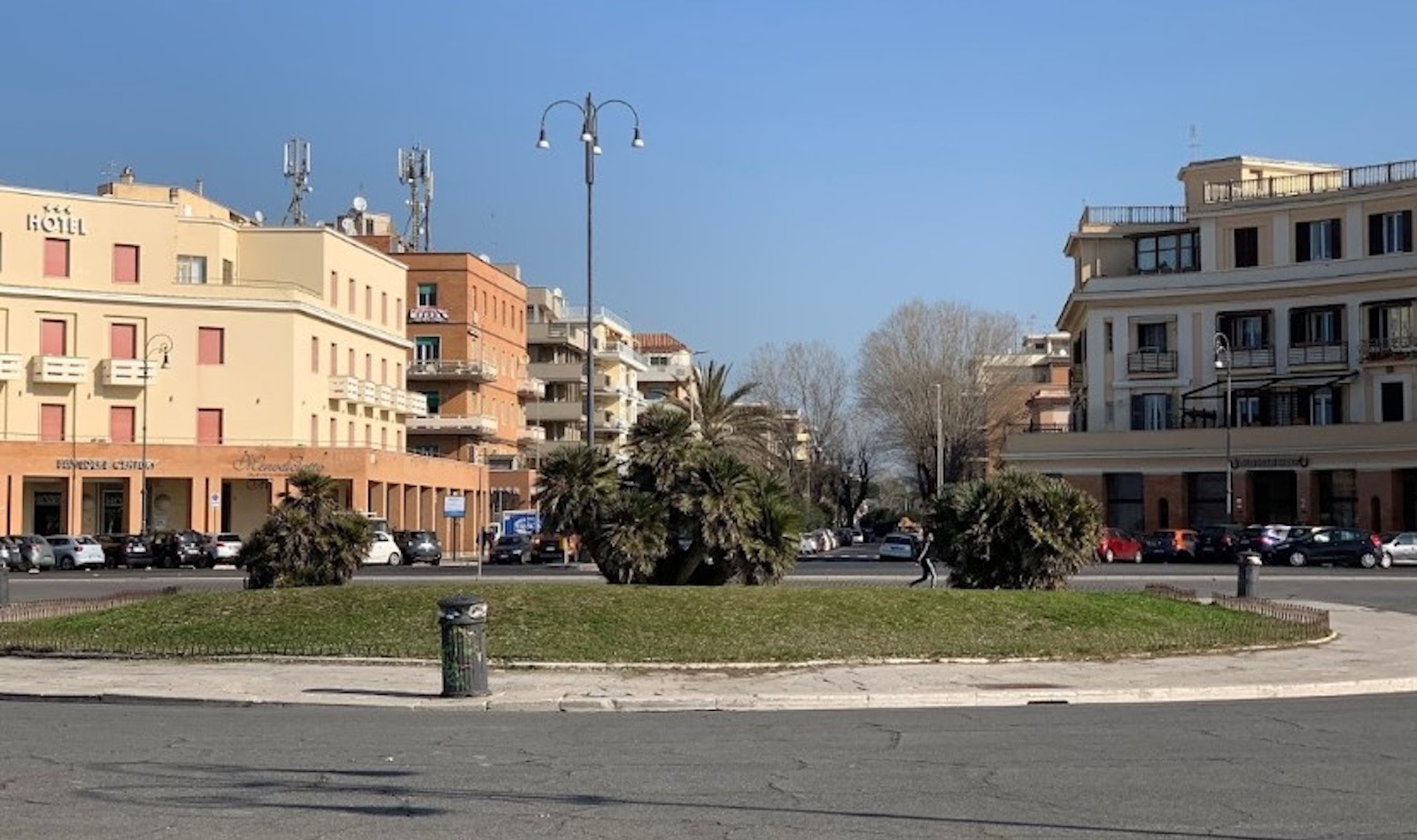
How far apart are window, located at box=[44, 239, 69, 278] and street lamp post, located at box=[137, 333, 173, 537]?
4810mm

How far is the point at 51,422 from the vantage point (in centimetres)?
7662

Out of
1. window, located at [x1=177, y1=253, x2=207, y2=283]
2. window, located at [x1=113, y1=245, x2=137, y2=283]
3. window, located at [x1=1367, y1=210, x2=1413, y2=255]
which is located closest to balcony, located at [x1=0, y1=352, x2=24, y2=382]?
window, located at [x1=113, y1=245, x2=137, y2=283]

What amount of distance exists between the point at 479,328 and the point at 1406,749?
297 feet

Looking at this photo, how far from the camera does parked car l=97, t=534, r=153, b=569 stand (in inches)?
2721

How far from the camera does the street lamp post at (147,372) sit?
3022 inches

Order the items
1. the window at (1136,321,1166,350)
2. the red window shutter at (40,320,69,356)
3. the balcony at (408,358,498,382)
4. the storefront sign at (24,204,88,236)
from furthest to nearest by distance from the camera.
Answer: the balcony at (408,358,498,382) → the window at (1136,321,1166,350) → the red window shutter at (40,320,69,356) → the storefront sign at (24,204,88,236)

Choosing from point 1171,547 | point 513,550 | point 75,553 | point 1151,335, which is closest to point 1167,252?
point 1151,335

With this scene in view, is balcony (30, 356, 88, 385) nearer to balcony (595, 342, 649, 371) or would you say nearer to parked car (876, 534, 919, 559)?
parked car (876, 534, 919, 559)

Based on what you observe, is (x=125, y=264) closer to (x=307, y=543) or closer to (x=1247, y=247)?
(x=307, y=543)

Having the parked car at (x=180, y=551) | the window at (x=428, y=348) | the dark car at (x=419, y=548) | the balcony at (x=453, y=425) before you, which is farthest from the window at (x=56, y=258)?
the window at (x=428, y=348)

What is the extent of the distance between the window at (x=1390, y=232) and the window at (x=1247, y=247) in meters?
5.34

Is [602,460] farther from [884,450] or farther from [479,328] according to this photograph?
[884,450]

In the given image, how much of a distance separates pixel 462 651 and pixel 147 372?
62446 mm

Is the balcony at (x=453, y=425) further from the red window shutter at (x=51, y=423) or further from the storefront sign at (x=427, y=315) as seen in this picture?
the red window shutter at (x=51, y=423)
